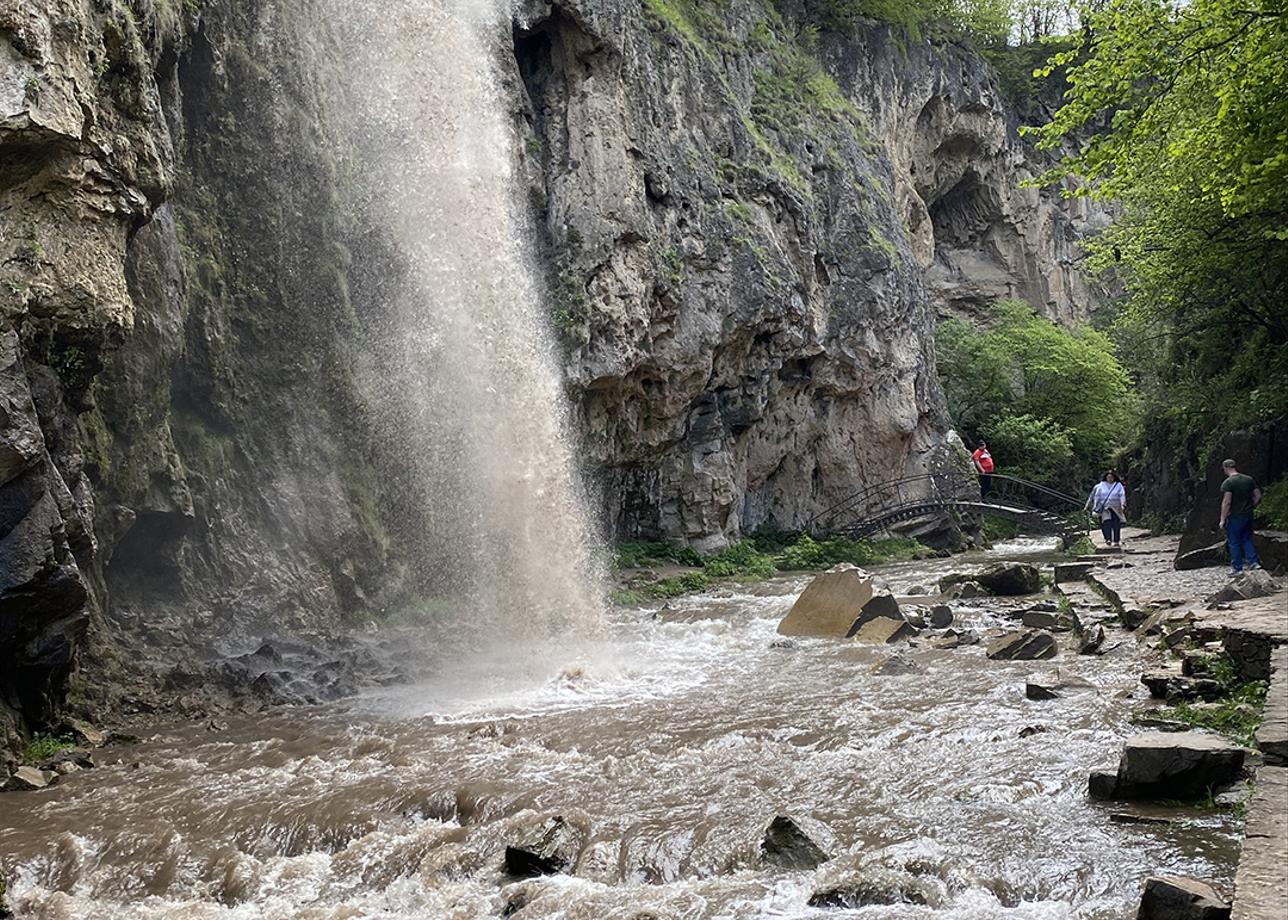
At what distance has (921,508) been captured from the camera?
29984mm

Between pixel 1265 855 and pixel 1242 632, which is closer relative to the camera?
pixel 1265 855

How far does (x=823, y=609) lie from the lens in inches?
570

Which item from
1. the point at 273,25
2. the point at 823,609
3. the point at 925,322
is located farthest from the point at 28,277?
the point at 925,322

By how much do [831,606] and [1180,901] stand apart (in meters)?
10.1

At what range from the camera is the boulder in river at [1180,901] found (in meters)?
4.23

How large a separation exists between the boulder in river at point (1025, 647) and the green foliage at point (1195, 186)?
5171 mm

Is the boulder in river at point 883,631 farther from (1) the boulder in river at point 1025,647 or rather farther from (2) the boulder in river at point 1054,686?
(2) the boulder in river at point 1054,686

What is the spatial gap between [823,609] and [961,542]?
1799 centimetres

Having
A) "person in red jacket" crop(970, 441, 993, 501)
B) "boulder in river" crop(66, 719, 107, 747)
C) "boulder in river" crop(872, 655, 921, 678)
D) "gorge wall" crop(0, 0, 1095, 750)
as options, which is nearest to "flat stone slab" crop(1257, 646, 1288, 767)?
"boulder in river" crop(872, 655, 921, 678)

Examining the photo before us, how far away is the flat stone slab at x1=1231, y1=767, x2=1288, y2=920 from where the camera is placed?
3701 mm

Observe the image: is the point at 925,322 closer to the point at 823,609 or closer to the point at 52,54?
the point at 823,609

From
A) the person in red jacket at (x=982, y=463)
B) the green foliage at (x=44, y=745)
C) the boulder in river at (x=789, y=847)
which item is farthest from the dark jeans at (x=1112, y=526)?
the green foliage at (x=44, y=745)

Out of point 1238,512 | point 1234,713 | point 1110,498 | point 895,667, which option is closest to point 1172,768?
point 1234,713

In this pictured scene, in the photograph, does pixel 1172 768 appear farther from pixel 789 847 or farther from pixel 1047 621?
pixel 1047 621
